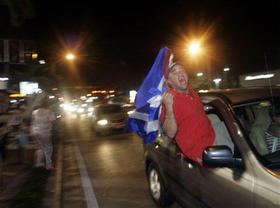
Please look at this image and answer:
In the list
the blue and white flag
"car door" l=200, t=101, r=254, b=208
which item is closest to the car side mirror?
"car door" l=200, t=101, r=254, b=208

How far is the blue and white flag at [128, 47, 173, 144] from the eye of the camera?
3.31 m

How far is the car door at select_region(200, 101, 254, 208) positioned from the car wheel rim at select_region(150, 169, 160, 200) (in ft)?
5.37

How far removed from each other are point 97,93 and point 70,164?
3487 cm

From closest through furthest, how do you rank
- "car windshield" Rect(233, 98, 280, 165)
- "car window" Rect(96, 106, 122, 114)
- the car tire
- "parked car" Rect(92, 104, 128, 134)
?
"car windshield" Rect(233, 98, 280, 165) < the car tire < "parked car" Rect(92, 104, 128, 134) < "car window" Rect(96, 106, 122, 114)

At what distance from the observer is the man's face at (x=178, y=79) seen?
9.98 ft

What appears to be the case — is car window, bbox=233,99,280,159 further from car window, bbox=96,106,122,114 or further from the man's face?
car window, bbox=96,106,122,114

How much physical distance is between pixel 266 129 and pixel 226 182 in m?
0.83

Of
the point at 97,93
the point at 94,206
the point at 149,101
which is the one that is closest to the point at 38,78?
the point at 94,206

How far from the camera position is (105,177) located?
7.14 meters

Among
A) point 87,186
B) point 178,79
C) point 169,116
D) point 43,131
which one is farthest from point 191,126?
point 43,131

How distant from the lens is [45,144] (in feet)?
25.9

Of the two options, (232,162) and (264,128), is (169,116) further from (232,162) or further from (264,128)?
(264,128)

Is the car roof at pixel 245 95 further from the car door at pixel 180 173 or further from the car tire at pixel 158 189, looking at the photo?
the car tire at pixel 158 189

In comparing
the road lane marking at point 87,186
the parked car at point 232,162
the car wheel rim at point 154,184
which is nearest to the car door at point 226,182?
the parked car at point 232,162
